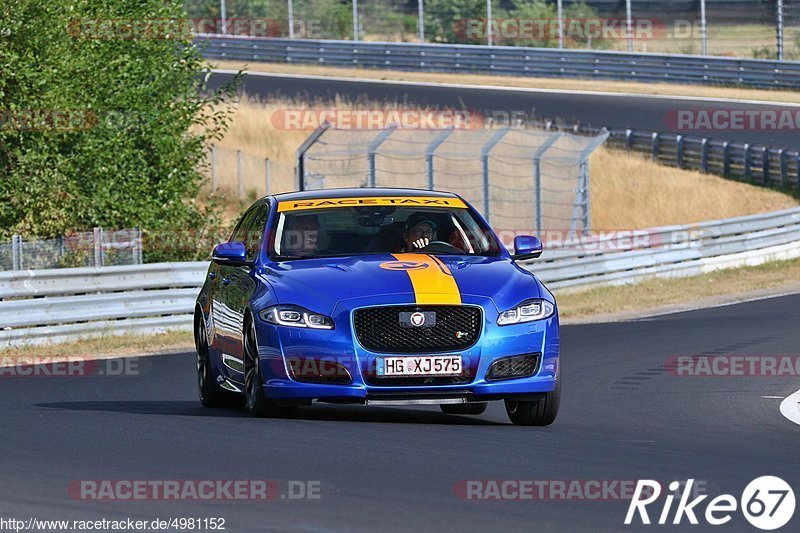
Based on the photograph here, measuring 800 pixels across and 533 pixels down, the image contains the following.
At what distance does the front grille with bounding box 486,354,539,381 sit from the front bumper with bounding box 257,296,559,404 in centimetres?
3

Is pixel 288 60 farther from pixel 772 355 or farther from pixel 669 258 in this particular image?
pixel 772 355

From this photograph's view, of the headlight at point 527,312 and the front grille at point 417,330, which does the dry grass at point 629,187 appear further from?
the front grille at point 417,330

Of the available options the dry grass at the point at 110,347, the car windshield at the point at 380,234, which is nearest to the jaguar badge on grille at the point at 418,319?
the car windshield at the point at 380,234

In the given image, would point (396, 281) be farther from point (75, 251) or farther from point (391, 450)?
point (75, 251)

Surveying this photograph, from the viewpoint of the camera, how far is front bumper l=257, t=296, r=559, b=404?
980 centimetres

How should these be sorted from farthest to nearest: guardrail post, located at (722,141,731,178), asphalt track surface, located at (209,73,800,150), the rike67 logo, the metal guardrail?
the metal guardrail, asphalt track surface, located at (209,73,800,150), guardrail post, located at (722,141,731,178), the rike67 logo

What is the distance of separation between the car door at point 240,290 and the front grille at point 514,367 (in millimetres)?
1694

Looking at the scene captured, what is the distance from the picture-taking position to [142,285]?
2030 cm

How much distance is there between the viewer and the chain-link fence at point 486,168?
27.3 meters

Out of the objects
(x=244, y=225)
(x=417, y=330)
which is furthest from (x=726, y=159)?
(x=417, y=330)

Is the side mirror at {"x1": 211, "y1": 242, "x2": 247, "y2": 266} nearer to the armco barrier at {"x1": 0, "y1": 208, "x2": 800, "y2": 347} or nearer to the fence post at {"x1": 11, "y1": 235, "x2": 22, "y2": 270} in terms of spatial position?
the armco barrier at {"x1": 0, "y1": 208, "x2": 800, "y2": 347}

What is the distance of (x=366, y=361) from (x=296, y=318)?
0.52 m

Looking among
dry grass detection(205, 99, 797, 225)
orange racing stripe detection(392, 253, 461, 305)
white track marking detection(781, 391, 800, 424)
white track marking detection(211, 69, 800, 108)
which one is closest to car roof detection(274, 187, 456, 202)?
orange racing stripe detection(392, 253, 461, 305)

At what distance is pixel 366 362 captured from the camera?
980cm
